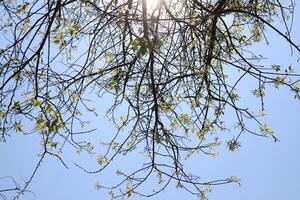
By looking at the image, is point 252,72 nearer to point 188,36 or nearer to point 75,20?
point 188,36

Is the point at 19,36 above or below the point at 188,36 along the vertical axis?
below

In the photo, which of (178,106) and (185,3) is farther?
(178,106)

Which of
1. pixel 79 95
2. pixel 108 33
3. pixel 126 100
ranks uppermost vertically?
pixel 108 33

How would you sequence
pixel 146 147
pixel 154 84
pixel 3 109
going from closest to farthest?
pixel 3 109
pixel 154 84
pixel 146 147

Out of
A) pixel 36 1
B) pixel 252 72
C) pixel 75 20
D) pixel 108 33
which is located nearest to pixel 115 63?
pixel 108 33

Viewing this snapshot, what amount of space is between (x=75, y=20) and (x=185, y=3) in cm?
131

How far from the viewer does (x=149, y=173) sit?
490cm

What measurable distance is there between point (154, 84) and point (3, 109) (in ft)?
5.38

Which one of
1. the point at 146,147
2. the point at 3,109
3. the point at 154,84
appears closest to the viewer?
the point at 3,109

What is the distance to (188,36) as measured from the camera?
5.08m

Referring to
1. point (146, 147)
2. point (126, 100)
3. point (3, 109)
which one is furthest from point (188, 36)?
point (3, 109)

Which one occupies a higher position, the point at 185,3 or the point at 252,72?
the point at 185,3

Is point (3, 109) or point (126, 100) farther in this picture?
point (126, 100)

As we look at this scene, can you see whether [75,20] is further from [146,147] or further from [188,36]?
[146,147]
